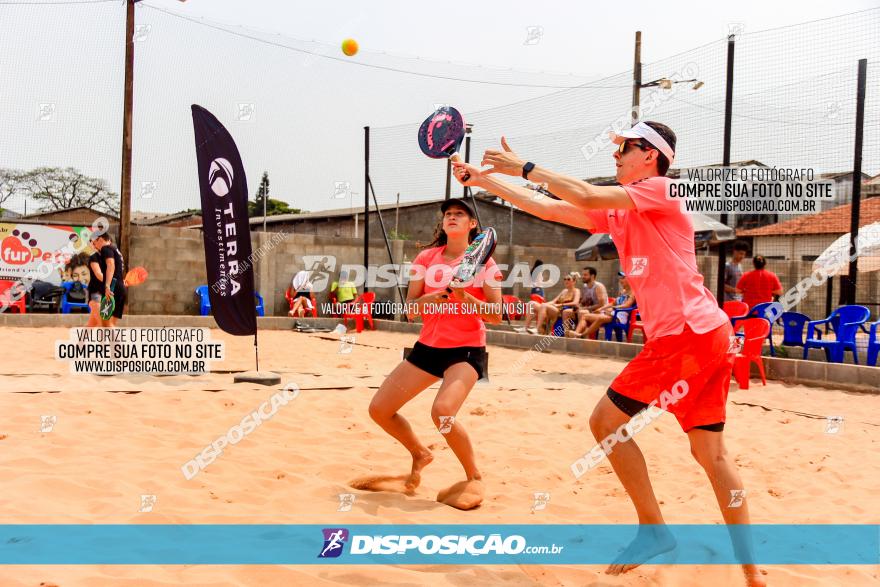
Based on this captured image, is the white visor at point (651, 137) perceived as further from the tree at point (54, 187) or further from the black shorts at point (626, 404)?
the tree at point (54, 187)

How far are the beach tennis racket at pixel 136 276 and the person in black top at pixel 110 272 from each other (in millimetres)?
5254

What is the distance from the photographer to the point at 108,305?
9.08 m

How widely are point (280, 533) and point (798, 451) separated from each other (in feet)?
12.1

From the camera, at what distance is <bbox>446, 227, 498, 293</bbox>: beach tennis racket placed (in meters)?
3.74

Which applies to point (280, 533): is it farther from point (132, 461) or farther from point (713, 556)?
point (713, 556)

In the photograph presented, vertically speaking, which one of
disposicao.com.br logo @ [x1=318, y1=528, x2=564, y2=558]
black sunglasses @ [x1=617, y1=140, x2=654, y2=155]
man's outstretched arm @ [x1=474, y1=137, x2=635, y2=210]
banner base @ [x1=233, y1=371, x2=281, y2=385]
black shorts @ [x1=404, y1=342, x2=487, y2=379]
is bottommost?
disposicao.com.br logo @ [x1=318, y1=528, x2=564, y2=558]

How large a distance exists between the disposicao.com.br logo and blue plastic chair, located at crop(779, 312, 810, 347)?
7575mm

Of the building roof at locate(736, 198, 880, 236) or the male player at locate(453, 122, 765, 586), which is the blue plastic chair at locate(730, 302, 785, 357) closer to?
the building roof at locate(736, 198, 880, 236)

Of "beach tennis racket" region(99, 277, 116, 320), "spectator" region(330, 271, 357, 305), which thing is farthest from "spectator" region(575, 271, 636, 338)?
"beach tennis racket" region(99, 277, 116, 320)

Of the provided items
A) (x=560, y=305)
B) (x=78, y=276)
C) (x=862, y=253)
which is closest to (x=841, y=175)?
(x=862, y=253)

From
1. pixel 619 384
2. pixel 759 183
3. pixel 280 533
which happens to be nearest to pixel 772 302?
pixel 759 183

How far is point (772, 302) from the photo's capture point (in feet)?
31.7

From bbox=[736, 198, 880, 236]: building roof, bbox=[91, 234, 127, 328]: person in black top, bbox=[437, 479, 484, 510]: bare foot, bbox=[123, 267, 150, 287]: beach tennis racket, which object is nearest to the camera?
bbox=[437, 479, 484, 510]: bare foot

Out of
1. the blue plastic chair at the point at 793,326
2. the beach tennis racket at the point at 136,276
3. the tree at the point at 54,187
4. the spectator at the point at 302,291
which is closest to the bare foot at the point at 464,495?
the blue plastic chair at the point at 793,326
